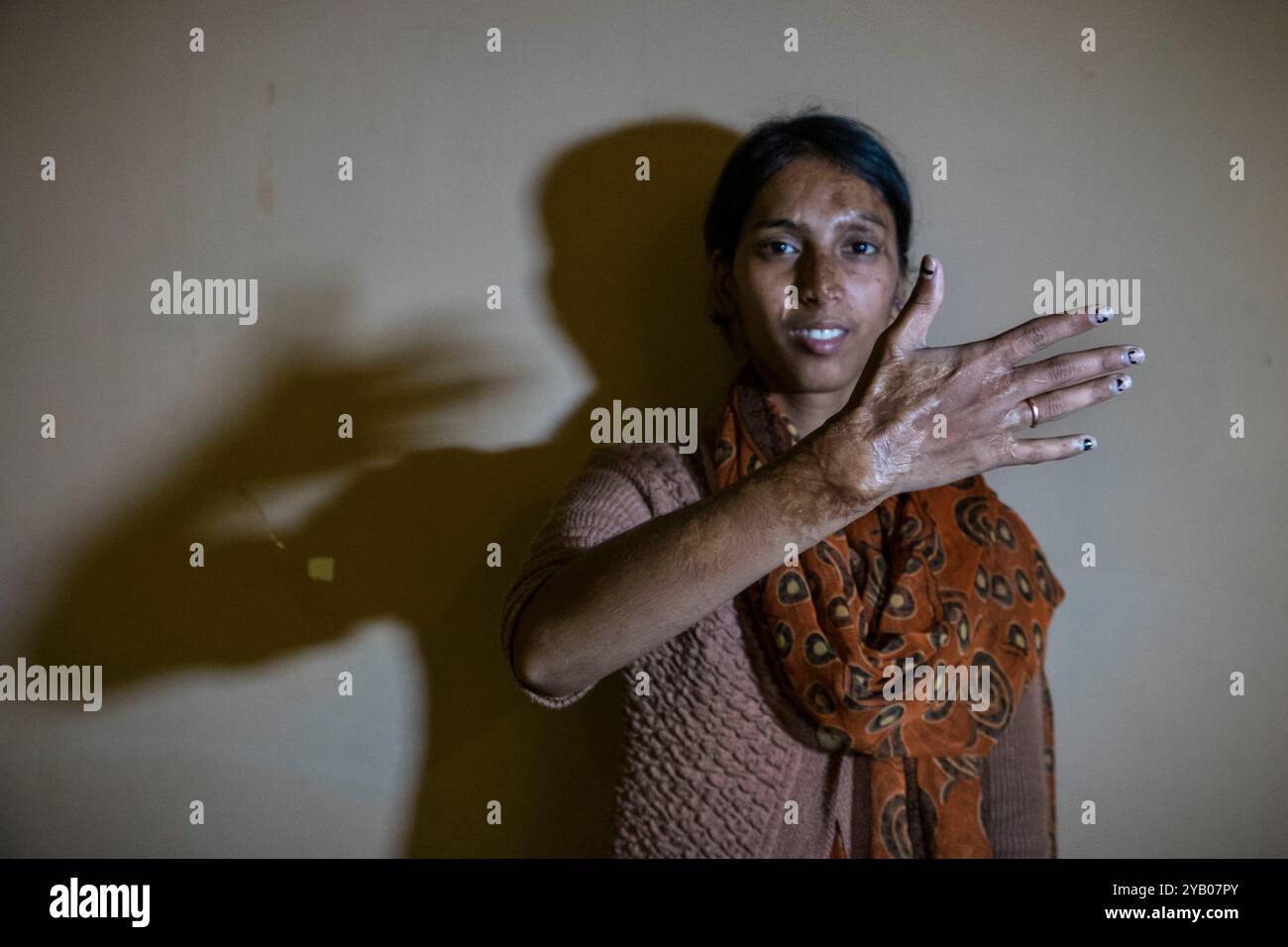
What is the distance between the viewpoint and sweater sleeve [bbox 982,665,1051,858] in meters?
0.95

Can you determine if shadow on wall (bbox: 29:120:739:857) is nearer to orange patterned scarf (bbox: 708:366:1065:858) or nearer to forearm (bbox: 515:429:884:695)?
orange patterned scarf (bbox: 708:366:1065:858)

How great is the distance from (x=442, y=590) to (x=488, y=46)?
0.70 m

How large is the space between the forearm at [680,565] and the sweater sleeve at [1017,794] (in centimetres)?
40

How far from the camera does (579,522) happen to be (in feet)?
2.89

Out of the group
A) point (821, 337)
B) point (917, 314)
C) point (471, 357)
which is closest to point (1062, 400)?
point (917, 314)

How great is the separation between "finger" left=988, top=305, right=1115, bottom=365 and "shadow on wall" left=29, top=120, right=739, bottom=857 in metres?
Answer: 0.47

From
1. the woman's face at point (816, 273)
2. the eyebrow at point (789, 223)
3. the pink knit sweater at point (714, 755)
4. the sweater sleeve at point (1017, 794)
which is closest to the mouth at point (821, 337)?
the woman's face at point (816, 273)

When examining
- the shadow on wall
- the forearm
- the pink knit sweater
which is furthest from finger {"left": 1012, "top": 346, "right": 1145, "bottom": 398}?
the shadow on wall

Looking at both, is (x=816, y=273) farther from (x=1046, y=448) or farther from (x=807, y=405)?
(x=1046, y=448)

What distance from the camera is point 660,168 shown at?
1.14 meters

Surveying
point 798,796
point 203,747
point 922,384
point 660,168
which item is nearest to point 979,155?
point 660,168

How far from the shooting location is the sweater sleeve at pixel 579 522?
831mm

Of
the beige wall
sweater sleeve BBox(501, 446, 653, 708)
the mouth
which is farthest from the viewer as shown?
the beige wall
